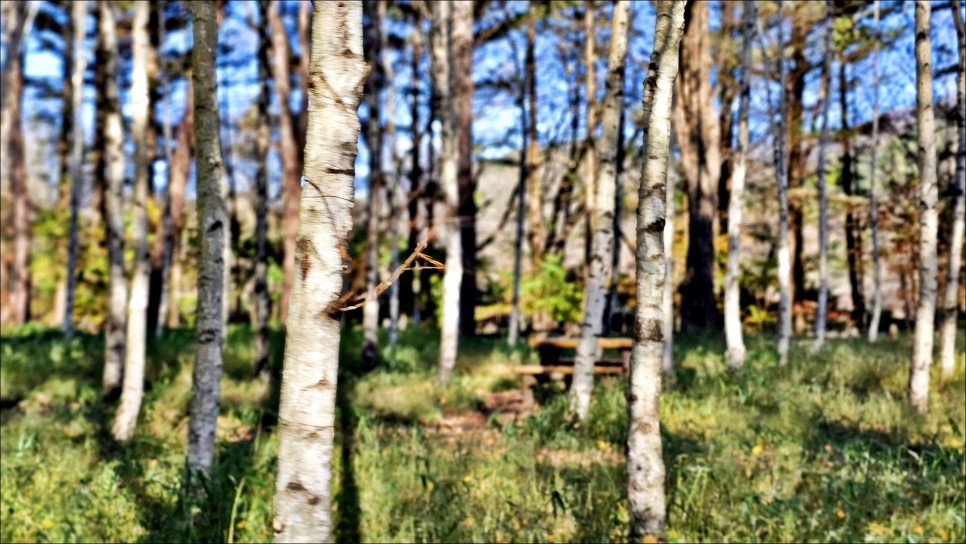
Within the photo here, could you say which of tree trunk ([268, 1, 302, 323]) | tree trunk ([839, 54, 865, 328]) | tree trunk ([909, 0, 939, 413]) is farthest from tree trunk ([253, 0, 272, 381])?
tree trunk ([839, 54, 865, 328])

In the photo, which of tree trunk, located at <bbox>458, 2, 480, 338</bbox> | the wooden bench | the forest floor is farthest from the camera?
tree trunk, located at <bbox>458, 2, 480, 338</bbox>

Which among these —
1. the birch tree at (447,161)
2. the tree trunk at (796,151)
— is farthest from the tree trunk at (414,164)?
the birch tree at (447,161)

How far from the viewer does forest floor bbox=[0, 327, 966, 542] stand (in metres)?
5.18

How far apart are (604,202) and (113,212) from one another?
6.12m

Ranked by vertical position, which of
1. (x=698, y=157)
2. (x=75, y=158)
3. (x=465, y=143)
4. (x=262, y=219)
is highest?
(x=465, y=143)

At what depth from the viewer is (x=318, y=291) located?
243 cm

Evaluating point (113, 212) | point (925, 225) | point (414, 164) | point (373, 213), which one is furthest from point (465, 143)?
point (925, 225)

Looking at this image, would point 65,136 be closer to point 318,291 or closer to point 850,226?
point 850,226

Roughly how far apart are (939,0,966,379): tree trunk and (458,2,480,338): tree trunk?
8027mm

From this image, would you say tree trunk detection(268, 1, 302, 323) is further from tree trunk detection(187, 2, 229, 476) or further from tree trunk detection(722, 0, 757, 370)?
tree trunk detection(722, 0, 757, 370)

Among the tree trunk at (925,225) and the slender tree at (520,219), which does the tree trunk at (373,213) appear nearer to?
the slender tree at (520,219)

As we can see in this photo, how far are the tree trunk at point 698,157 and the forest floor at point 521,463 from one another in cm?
581

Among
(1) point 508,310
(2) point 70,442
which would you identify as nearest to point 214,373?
(2) point 70,442

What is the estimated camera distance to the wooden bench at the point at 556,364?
1004 cm
